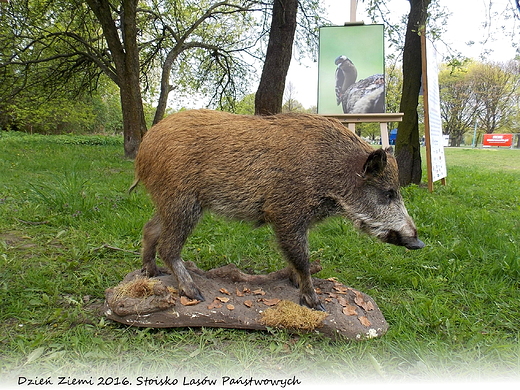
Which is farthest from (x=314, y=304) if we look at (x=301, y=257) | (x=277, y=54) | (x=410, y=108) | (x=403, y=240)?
(x=410, y=108)

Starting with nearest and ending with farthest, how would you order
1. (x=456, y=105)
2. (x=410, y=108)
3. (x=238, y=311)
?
(x=238, y=311) < (x=410, y=108) < (x=456, y=105)

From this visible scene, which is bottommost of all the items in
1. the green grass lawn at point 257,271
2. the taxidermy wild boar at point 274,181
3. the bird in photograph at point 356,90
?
the green grass lawn at point 257,271

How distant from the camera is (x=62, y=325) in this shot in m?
2.58

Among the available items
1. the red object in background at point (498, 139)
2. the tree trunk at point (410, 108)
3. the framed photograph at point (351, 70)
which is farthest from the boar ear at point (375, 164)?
the red object in background at point (498, 139)

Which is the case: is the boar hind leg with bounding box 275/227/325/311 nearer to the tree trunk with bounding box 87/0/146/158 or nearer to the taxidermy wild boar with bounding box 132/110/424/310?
the taxidermy wild boar with bounding box 132/110/424/310

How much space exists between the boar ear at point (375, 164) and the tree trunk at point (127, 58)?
8705 millimetres

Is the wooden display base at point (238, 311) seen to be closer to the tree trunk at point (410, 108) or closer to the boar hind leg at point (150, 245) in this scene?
the boar hind leg at point (150, 245)

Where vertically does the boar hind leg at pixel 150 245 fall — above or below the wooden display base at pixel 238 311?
above

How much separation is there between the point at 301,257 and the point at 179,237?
892 millimetres

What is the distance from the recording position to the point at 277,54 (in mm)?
5910

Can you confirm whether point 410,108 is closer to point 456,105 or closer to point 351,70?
point 351,70

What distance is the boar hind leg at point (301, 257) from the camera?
2.64 m

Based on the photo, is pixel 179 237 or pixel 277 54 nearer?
pixel 179 237

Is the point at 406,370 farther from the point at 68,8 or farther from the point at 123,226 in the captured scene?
the point at 68,8
